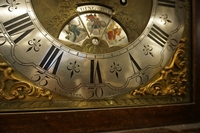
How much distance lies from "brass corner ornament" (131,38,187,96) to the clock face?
26 millimetres

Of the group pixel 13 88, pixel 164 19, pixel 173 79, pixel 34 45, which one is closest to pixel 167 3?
pixel 164 19

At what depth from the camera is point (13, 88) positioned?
0.59 metres

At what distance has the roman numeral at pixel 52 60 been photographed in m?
0.62

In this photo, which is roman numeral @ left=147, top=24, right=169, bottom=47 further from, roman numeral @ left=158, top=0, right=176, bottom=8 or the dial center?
the dial center

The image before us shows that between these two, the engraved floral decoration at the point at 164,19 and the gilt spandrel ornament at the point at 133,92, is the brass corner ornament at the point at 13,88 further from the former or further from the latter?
the engraved floral decoration at the point at 164,19

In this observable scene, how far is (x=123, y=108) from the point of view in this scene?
68 centimetres

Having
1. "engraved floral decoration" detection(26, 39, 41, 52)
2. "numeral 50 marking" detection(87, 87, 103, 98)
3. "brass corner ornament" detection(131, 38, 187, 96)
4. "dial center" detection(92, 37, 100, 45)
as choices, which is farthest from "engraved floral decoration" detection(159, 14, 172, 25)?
"engraved floral decoration" detection(26, 39, 41, 52)

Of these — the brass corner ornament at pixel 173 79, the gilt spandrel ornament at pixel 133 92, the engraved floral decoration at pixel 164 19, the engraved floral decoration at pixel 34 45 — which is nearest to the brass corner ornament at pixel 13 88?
the gilt spandrel ornament at pixel 133 92

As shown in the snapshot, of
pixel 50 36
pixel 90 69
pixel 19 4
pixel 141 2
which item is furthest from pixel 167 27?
pixel 19 4

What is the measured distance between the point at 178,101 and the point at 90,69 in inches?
16.4

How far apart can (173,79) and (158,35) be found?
0.67 feet

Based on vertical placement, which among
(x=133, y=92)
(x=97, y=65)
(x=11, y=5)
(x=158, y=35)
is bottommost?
(x=133, y=92)

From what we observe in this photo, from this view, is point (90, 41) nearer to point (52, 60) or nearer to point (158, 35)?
point (52, 60)

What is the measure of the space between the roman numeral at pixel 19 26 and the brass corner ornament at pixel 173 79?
50 cm
